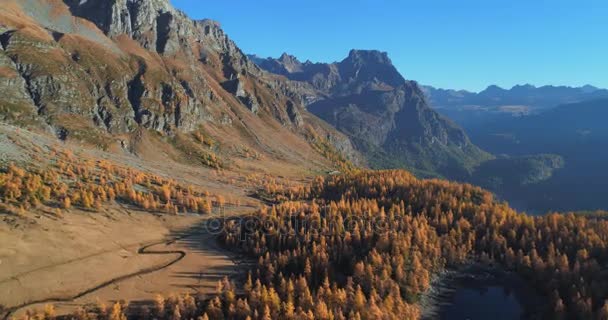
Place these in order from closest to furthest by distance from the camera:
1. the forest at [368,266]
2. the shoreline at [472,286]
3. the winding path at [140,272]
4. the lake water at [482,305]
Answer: the winding path at [140,272]
the forest at [368,266]
the lake water at [482,305]
the shoreline at [472,286]

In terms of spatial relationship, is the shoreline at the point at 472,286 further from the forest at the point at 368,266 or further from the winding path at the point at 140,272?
the winding path at the point at 140,272

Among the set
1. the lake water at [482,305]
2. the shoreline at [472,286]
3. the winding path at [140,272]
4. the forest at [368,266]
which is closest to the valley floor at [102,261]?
the winding path at [140,272]

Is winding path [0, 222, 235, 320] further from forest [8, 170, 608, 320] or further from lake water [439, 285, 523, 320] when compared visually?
lake water [439, 285, 523, 320]

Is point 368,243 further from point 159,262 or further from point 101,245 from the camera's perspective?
point 101,245

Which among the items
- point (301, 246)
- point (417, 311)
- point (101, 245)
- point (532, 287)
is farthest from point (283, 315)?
point (532, 287)

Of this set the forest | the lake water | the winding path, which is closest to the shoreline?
the lake water
